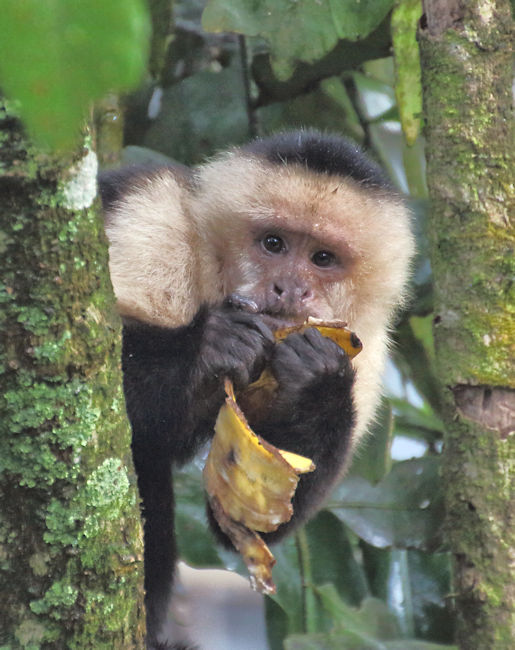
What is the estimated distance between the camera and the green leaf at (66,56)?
0.30 metres

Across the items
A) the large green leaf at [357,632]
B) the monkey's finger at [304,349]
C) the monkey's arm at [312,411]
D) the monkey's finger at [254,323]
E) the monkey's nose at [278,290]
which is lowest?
the large green leaf at [357,632]

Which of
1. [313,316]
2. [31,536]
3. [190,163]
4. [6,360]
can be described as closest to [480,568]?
[313,316]

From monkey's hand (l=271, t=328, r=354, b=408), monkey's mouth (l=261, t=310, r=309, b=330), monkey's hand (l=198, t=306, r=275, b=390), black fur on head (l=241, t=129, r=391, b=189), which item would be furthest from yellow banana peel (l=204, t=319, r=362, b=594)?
black fur on head (l=241, t=129, r=391, b=189)

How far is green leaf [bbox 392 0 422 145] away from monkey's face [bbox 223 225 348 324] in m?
0.63

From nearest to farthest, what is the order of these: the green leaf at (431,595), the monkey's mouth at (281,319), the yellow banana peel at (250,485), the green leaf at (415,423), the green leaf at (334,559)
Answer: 1. the yellow banana peel at (250,485)
2. the monkey's mouth at (281,319)
3. the green leaf at (431,595)
4. the green leaf at (334,559)
5. the green leaf at (415,423)

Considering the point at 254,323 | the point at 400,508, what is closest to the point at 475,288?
the point at 254,323

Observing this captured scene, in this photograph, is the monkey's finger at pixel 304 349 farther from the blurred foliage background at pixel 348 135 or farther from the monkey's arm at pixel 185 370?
the blurred foliage background at pixel 348 135

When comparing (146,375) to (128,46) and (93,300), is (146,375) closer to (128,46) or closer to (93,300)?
(93,300)

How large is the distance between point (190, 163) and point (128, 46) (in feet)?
9.02

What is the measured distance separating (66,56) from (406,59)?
7.94ft

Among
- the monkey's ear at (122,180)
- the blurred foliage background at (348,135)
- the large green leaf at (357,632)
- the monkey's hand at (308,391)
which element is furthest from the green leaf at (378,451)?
the monkey's ear at (122,180)

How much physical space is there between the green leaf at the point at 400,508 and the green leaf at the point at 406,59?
105 cm

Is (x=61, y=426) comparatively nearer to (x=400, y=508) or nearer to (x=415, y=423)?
(x=400, y=508)

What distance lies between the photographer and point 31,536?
1.06 metres
